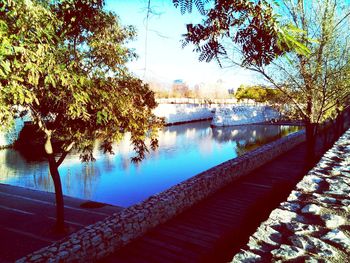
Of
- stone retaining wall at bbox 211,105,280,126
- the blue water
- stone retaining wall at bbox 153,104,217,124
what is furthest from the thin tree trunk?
stone retaining wall at bbox 211,105,280,126

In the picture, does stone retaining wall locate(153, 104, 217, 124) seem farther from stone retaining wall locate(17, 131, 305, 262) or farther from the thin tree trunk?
the thin tree trunk

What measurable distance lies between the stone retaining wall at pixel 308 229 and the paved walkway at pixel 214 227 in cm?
280

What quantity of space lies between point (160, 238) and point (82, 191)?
30.3ft

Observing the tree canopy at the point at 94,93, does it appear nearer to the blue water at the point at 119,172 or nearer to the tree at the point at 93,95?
the tree at the point at 93,95

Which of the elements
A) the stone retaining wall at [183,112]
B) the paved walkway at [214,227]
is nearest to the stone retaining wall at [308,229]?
the paved walkway at [214,227]

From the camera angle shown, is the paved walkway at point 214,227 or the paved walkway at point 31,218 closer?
the paved walkway at point 214,227

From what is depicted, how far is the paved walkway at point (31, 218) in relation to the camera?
715cm

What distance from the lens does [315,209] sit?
2611mm

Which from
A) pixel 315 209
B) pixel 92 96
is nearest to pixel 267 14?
pixel 315 209

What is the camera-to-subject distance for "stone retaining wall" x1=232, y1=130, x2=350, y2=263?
1913 millimetres

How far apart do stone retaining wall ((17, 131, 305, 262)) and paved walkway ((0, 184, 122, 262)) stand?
246cm

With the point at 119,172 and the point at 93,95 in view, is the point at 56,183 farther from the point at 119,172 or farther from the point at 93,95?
the point at 119,172

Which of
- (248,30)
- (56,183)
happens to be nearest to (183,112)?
(56,183)

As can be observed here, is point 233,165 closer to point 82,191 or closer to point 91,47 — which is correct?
point 91,47
